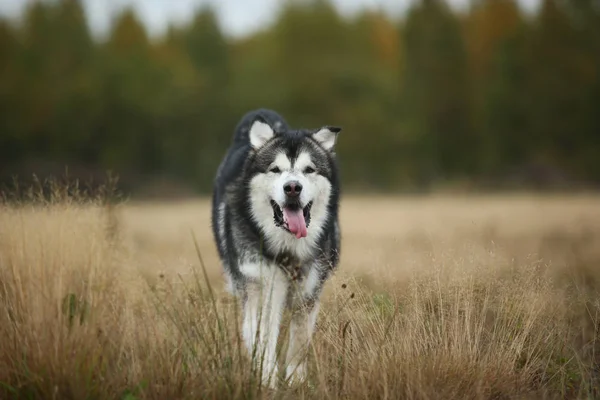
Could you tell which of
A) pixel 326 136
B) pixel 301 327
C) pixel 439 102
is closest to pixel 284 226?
pixel 301 327

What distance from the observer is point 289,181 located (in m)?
4.70

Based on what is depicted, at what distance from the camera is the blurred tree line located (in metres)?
33.6

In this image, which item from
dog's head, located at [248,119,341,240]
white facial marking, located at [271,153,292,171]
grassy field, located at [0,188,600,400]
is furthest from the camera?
white facial marking, located at [271,153,292,171]

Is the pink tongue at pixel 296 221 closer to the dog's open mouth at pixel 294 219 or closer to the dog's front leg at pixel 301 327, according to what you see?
the dog's open mouth at pixel 294 219

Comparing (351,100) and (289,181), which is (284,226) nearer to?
(289,181)

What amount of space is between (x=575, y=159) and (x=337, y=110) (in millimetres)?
13609

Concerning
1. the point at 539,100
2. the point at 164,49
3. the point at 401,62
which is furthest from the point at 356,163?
the point at 164,49

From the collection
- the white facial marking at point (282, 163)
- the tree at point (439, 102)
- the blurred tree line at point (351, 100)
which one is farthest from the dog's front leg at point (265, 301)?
the tree at point (439, 102)

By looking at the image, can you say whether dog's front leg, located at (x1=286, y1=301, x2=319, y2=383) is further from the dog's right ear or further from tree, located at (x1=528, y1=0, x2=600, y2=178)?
tree, located at (x1=528, y1=0, x2=600, y2=178)

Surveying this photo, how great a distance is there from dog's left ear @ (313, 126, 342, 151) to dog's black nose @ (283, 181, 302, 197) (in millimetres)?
775

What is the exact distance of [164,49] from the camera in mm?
39062

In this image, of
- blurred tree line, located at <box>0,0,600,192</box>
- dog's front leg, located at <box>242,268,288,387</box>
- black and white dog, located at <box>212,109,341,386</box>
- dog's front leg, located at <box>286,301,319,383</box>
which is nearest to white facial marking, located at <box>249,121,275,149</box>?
black and white dog, located at <box>212,109,341,386</box>

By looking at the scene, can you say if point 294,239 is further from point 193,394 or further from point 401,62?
point 401,62

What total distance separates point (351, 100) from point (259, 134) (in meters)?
32.3
